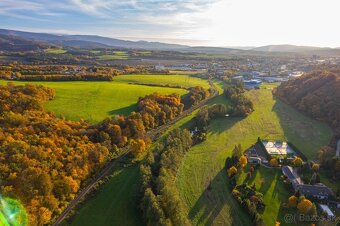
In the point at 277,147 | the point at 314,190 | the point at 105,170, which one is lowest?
the point at 105,170

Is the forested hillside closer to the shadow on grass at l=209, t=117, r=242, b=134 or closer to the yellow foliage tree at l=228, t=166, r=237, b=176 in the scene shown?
the shadow on grass at l=209, t=117, r=242, b=134

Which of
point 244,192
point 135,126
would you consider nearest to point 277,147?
point 244,192

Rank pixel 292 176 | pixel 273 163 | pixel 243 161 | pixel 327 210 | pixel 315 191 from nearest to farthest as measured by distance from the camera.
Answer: pixel 327 210 → pixel 315 191 → pixel 292 176 → pixel 243 161 → pixel 273 163

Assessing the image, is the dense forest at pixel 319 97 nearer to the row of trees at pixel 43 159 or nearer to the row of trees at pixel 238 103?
the row of trees at pixel 238 103

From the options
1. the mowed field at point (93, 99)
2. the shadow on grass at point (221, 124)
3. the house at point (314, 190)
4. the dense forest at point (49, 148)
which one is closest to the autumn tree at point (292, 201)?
the house at point (314, 190)

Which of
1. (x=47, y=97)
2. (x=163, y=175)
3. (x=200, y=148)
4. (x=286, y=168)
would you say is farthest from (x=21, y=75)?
(x=286, y=168)

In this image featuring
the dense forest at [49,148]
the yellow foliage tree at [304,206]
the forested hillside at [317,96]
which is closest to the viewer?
the dense forest at [49,148]

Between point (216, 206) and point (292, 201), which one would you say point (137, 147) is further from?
point (292, 201)

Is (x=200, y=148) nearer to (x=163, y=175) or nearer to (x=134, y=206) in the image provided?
(x=163, y=175)
